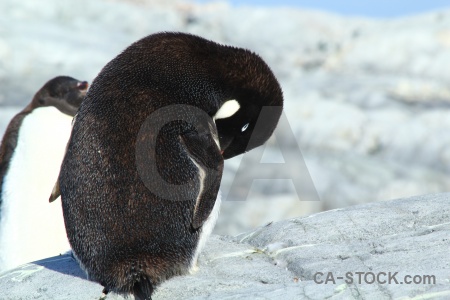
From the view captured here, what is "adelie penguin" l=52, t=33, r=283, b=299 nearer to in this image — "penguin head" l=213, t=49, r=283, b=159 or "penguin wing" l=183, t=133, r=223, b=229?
"penguin wing" l=183, t=133, r=223, b=229

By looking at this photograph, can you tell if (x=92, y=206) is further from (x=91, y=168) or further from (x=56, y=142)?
(x=56, y=142)

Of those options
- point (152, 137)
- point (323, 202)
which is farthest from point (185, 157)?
point (323, 202)

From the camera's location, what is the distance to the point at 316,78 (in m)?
16.0

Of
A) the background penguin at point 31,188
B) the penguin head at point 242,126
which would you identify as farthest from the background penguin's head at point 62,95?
the penguin head at point 242,126

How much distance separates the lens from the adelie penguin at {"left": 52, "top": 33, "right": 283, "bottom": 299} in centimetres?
268

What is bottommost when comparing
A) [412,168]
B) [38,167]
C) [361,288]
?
[412,168]

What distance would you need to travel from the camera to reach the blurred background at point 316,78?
10.0 metres

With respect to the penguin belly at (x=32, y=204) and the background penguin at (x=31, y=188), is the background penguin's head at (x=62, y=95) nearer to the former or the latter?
the background penguin at (x=31, y=188)

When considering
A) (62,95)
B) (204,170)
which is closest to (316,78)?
(62,95)

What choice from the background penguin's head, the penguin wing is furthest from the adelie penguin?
the background penguin's head

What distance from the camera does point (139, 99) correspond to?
2807mm

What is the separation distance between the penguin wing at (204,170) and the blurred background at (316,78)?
134 inches

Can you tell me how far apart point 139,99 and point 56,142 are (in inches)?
94.3

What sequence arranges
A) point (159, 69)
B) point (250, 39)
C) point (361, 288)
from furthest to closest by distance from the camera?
1. point (250, 39)
2. point (159, 69)
3. point (361, 288)
